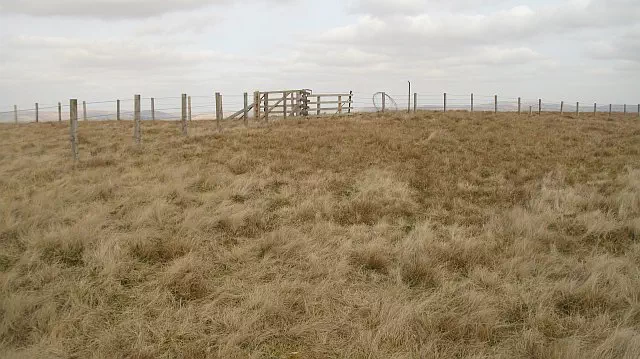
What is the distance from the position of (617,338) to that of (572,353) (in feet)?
1.69

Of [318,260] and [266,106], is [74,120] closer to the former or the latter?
[318,260]

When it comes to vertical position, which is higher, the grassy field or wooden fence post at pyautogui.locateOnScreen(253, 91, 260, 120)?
wooden fence post at pyautogui.locateOnScreen(253, 91, 260, 120)

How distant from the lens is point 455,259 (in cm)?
508

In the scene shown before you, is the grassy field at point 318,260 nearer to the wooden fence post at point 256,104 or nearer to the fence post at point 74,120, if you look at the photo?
the fence post at point 74,120

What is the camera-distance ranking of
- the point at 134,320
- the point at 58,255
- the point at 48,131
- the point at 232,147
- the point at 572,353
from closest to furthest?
the point at 572,353
the point at 134,320
the point at 58,255
the point at 232,147
the point at 48,131

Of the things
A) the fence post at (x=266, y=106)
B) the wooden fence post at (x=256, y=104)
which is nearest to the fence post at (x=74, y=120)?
the fence post at (x=266, y=106)

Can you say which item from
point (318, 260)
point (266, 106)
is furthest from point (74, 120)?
point (266, 106)

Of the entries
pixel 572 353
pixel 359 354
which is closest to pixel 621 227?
pixel 572 353

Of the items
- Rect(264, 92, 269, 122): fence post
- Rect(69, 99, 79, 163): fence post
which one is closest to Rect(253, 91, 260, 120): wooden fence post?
Rect(264, 92, 269, 122): fence post

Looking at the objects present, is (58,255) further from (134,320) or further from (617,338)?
(617,338)

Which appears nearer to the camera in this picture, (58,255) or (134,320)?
(134,320)

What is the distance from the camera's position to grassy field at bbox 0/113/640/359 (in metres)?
3.48

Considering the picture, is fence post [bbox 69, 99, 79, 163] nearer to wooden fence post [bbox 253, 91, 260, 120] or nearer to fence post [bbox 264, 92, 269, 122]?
fence post [bbox 264, 92, 269, 122]

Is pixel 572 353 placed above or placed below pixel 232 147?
below
